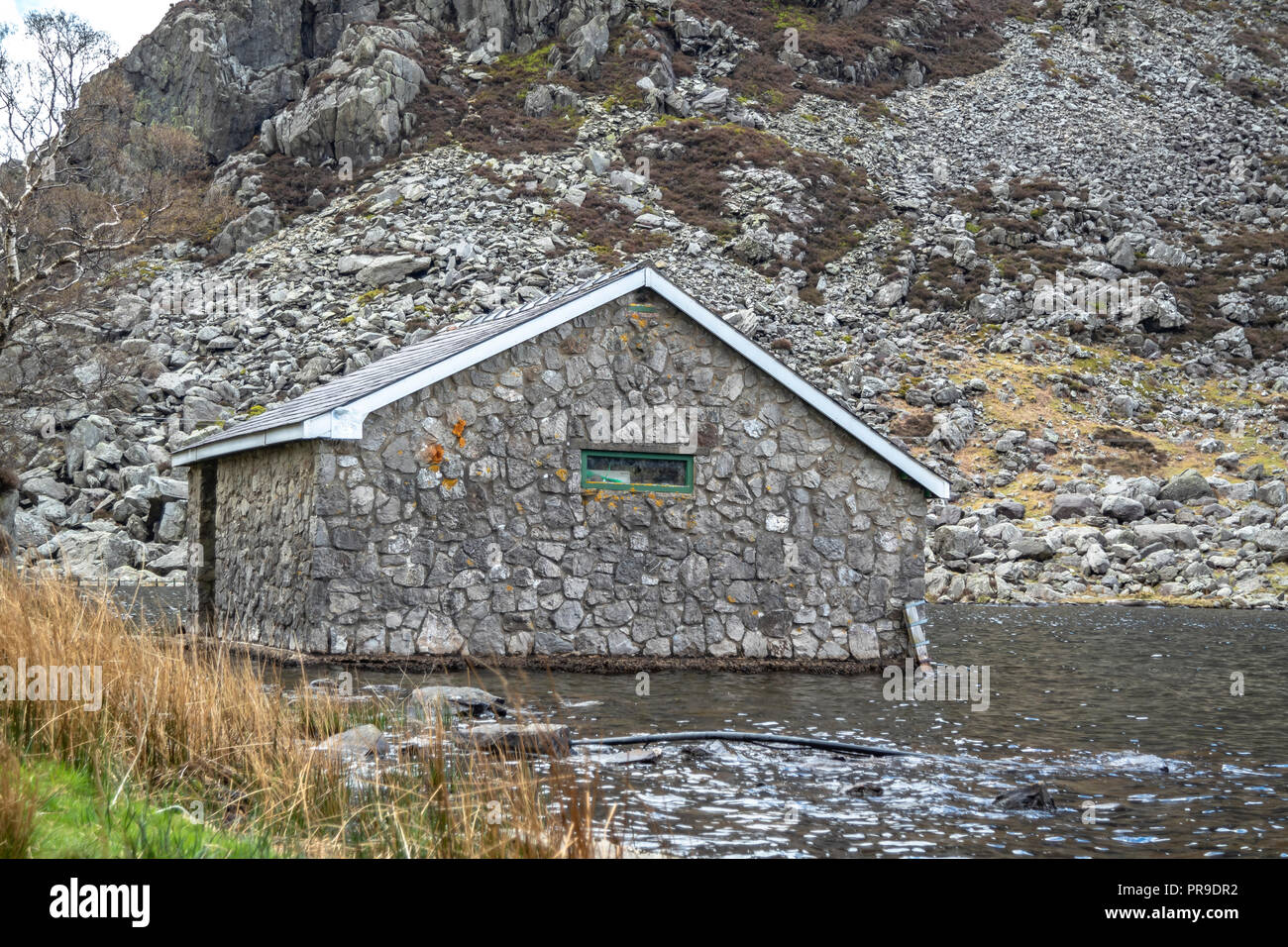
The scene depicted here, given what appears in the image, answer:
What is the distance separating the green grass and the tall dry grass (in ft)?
0.43

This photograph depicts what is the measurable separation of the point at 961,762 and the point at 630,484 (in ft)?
18.5

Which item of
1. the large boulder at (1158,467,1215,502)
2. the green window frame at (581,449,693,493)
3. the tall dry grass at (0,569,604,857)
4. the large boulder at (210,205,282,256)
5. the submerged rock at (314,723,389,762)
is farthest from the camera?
the large boulder at (210,205,282,256)

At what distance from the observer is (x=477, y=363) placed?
1289 centimetres

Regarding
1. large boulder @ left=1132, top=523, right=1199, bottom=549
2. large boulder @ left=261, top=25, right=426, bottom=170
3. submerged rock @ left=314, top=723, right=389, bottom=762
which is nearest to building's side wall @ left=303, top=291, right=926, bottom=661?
submerged rock @ left=314, top=723, right=389, bottom=762

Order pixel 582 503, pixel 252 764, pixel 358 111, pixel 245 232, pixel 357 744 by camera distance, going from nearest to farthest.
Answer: pixel 252 764, pixel 357 744, pixel 582 503, pixel 245 232, pixel 358 111

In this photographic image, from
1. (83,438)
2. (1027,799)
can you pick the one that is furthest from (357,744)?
(83,438)

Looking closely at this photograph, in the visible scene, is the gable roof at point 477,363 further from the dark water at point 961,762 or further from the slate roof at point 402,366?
the dark water at point 961,762

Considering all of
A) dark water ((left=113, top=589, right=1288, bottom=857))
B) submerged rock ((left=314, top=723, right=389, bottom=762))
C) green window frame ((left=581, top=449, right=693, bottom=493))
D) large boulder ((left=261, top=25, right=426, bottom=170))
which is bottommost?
dark water ((left=113, top=589, right=1288, bottom=857))

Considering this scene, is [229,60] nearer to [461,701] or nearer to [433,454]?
[433,454]

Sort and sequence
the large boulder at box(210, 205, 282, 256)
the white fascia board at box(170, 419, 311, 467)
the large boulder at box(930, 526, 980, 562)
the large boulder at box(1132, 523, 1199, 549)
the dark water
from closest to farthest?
the dark water
the white fascia board at box(170, 419, 311, 467)
the large boulder at box(1132, 523, 1199, 549)
the large boulder at box(930, 526, 980, 562)
the large boulder at box(210, 205, 282, 256)

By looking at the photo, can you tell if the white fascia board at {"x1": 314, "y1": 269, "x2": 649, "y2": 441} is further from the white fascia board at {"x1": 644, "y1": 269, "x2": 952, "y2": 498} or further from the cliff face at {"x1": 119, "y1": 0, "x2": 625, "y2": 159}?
the cliff face at {"x1": 119, "y1": 0, "x2": 625, "y2": 159}

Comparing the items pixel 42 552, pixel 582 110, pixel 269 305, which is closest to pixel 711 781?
pixel 42 552

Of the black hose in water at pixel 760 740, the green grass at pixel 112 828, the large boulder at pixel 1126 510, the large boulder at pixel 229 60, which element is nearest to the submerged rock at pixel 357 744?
the green grass at pixel 112 828

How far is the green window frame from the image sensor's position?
44.2 ft
